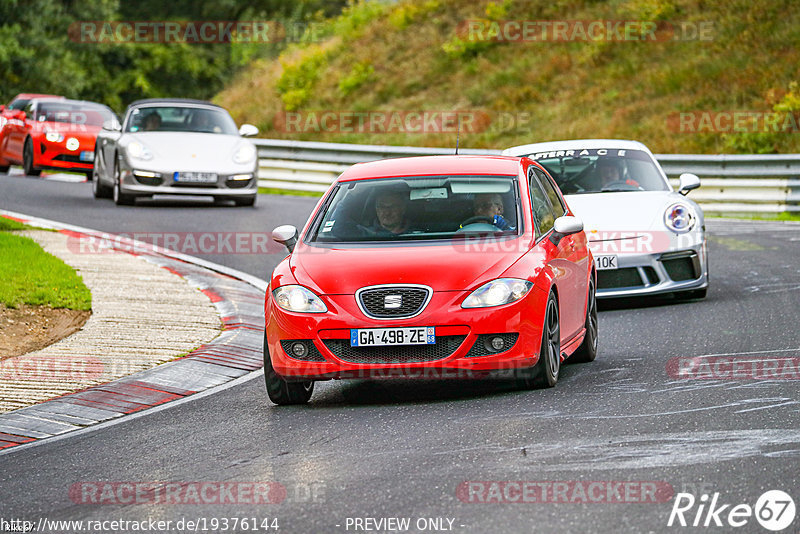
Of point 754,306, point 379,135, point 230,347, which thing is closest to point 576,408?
point 230,347

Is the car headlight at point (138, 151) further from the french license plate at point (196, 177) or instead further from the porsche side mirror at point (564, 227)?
the porsche side mirror at point (564, 227)

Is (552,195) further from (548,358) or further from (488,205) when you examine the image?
(548,358)

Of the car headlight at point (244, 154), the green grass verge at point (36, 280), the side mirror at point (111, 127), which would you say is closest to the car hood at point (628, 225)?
the green grass verge at point (36, 280)

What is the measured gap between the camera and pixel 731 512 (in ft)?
17.2

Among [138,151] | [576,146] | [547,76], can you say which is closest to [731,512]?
[576,146]

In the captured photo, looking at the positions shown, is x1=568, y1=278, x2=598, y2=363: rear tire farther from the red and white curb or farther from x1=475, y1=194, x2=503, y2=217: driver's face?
the red and white curb

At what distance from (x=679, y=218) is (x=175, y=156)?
31.9 ft

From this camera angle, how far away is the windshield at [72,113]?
26.0 m

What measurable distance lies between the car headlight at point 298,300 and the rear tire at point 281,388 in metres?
0.29

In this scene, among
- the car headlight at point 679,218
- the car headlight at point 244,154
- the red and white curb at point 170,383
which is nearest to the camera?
the red and white curb at point 170,383

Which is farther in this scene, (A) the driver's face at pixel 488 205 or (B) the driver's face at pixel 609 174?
(B) the driver's face at pixel 609 174

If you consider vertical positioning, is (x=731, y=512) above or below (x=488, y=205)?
below

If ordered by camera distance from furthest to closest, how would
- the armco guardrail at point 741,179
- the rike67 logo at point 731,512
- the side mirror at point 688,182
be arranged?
the armco guardrail at point 741,179 < the side mirror at point 688,182 < the rike67 logo at point 731,512

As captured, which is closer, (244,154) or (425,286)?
(425,286)
